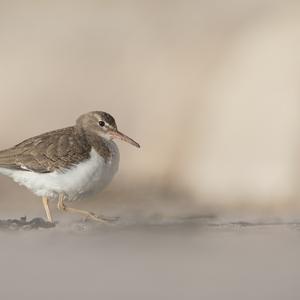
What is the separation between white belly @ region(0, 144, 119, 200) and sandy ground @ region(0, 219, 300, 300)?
17.3 inches

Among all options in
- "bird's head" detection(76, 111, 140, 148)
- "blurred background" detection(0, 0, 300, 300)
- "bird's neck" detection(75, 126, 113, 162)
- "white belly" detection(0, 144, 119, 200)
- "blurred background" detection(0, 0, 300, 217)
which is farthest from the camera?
"blurred background" detection(0, 0, 300, 217)

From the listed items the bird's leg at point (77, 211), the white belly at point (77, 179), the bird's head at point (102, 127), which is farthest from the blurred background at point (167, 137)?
the bird's head at point (102, 127)

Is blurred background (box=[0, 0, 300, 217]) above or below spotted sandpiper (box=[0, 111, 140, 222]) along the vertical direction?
above

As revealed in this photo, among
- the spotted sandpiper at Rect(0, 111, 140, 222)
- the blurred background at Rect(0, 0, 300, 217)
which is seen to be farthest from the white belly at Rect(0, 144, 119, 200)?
the blurred background at Rect(0, 0, 300, 217)

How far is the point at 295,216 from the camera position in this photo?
13.1 meters

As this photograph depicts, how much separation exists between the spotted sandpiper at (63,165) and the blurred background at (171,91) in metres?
1.51

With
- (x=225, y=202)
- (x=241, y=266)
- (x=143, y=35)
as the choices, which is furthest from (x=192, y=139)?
(x=241, y=266)

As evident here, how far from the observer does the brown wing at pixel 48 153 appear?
1205cm

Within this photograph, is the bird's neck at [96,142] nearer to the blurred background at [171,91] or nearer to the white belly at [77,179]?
the white belly at [77,179]

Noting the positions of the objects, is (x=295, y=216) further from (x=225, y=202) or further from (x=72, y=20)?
(x=72, y=20)

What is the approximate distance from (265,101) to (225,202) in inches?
81.8

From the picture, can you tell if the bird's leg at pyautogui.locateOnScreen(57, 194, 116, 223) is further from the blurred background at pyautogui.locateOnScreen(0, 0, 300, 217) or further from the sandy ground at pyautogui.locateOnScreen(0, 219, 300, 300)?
the blurred background at pyautogui.locateOnScreen(0, 0, 300, 217)

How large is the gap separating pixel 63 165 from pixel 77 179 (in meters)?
0.28

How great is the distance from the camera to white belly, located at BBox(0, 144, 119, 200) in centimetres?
1187
